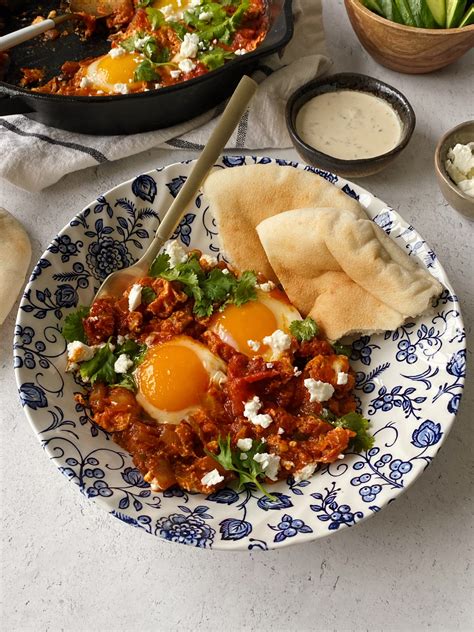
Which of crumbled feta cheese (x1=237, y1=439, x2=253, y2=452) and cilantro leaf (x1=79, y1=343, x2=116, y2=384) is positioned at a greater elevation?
cilantro leaf (x1=79, y1=343, x2=116, y2=384)

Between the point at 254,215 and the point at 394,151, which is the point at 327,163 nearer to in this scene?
the point at 394,151

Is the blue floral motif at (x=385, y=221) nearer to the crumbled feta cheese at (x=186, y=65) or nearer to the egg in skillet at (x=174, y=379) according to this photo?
the egg in skillet at (x=174, y=379)

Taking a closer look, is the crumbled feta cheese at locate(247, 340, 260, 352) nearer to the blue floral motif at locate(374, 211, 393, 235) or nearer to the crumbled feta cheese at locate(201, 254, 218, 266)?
the crumbled feta cheese at locate(201, 254, 218, 266)

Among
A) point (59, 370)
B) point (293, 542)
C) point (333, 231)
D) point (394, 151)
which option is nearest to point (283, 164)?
point (333, 231)

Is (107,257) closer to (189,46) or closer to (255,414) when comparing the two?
(255,414)

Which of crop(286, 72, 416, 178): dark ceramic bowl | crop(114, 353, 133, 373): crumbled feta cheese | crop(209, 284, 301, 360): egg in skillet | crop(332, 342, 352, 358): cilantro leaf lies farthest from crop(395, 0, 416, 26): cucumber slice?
crop(114, 353, 133, 373): crumbled feta cheese

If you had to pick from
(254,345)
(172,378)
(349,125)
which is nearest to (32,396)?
(172,378)
